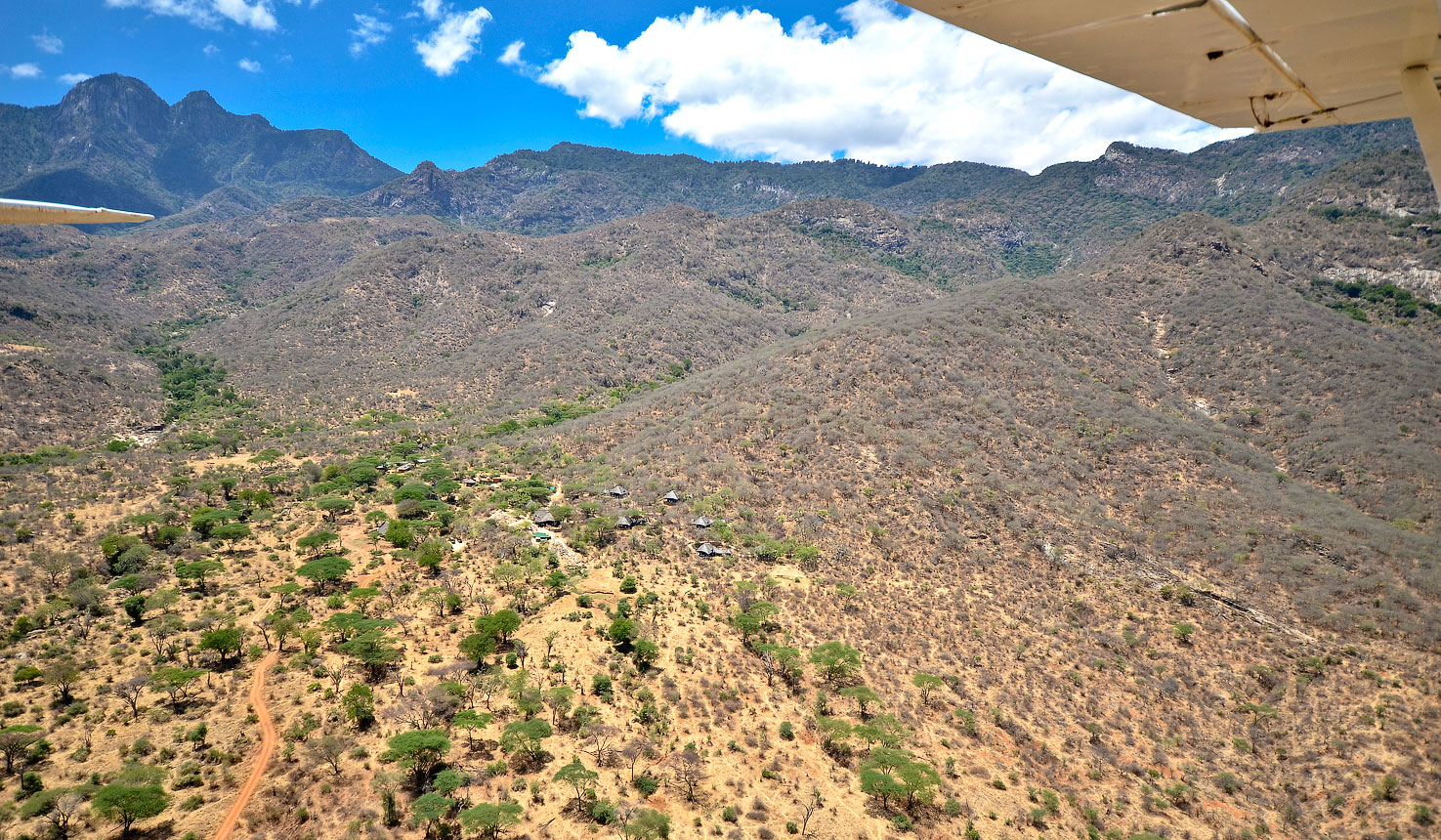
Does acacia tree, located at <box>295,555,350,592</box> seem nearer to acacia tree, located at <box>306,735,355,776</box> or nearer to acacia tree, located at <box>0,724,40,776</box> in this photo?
acacia tree, located at <box>0,724,40,776</box>

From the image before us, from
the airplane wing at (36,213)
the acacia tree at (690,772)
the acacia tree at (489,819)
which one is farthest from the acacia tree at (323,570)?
the airplane wing at (36,213)

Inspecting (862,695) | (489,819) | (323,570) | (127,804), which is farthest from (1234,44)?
(323,570)

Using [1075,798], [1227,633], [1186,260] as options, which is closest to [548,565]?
[1075,798]

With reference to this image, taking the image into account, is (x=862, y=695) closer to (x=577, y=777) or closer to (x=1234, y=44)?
(x=577, y=777)

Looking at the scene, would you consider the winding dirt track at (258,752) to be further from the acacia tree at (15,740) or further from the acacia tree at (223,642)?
the acacia tree at (15,740)

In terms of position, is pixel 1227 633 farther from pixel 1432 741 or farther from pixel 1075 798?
pixel 1075 798

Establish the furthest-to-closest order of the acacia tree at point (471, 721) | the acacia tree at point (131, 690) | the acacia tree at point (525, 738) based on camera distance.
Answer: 1. the acacia tree at point (131, 690)
2. the acacia tree at point (471, 721)
3. the acacia tree at point (525, 738)
